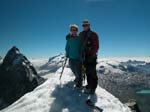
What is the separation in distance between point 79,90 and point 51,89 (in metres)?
2.29

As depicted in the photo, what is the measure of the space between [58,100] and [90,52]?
16.5 ft

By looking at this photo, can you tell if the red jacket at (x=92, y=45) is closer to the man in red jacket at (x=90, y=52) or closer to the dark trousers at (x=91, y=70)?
the man in red jacket at (x=90, y=52)

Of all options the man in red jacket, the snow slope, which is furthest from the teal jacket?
the snow slope

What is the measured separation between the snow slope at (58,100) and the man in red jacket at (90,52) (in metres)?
1.00

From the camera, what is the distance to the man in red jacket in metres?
17.7

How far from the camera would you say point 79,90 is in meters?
17.4

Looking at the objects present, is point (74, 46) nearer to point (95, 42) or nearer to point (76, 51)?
point (76, 51)

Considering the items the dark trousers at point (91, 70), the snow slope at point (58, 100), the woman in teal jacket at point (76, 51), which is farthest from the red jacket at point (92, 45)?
the snow slope at point (58, 100)

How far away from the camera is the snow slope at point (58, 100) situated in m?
13.0

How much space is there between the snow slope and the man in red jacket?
100 cm

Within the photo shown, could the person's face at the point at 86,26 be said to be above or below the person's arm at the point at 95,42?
above

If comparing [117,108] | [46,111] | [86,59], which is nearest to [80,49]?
[86,59]

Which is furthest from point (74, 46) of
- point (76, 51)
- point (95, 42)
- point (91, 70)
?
point (91, 70)

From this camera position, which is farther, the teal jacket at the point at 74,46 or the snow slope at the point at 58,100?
the teal jacket at the point at 74,46
